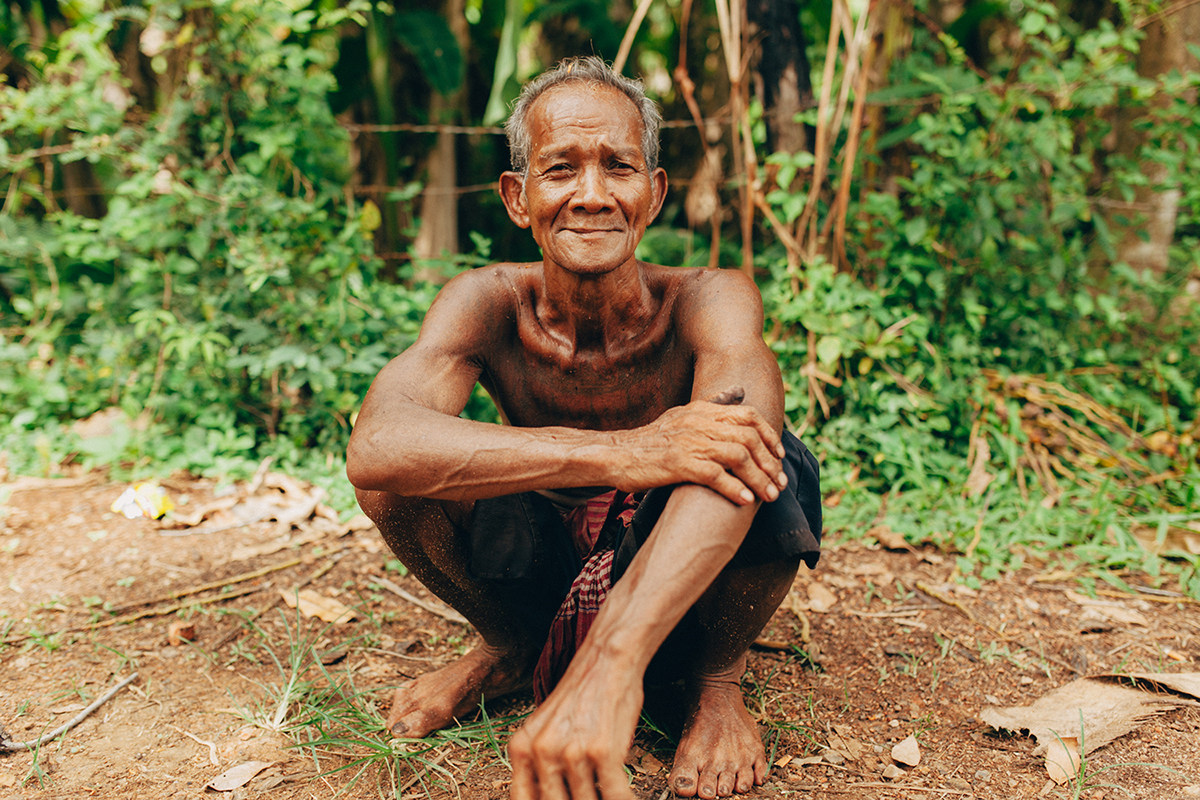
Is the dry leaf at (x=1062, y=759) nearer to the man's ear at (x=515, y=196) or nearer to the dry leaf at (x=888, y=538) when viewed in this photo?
the dry leaf at (x=888, y=538)

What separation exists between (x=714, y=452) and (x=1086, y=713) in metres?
1.30

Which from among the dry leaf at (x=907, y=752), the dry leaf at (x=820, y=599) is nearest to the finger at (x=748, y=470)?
the dry leaf at (x=907, y=752)

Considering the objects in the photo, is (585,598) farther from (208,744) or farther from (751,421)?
(208,744)

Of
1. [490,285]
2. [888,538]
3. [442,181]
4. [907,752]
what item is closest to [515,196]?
[490,285]

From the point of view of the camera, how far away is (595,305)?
6.81 feet

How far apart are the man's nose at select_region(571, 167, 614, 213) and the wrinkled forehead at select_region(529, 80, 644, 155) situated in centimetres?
9

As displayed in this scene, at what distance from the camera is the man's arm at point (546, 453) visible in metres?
1.58

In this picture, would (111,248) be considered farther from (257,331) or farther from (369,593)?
(369,593)

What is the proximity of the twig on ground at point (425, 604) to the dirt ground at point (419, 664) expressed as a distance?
0.07ft

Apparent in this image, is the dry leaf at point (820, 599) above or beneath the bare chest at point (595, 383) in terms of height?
beneath

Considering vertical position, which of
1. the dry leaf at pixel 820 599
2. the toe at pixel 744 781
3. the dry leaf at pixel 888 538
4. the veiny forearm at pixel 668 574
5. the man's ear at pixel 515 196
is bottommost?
the dry leaf at pixel 820 599

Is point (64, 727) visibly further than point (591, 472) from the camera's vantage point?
Yes

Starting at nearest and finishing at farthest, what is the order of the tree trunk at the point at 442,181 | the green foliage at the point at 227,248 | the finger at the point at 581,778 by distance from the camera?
the finger at the point at 581,778 < the green foliage at the point at 227,248 < the tree trunk at the point at 442,181

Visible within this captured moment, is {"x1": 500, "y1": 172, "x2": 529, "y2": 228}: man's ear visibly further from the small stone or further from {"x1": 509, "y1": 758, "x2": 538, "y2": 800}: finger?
the small stone
